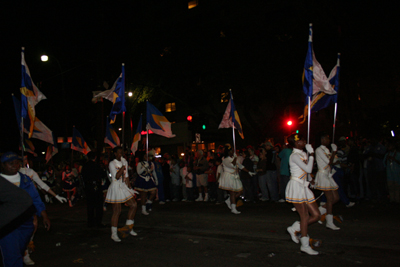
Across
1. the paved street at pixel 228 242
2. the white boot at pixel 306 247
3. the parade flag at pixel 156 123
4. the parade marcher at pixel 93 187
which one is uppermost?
the parade flag at pixel 156 123

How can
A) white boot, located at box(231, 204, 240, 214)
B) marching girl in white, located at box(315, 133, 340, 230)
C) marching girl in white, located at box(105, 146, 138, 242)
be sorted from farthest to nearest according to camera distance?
white boot, located at box(231, 204, 240, 214), marching girl in white, located at box(105, 146, 138, 242), marching girl in white, located at box(315, 133, 340, 230)

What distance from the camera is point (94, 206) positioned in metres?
10.1

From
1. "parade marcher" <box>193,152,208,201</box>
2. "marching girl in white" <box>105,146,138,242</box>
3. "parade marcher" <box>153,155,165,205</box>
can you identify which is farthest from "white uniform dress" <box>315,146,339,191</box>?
"parade marcher" <box>153,155,165,205</box>

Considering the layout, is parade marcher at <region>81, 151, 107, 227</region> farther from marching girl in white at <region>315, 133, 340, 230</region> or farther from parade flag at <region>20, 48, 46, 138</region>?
marching girl in white at <region>315, 133, 340, 230</region>

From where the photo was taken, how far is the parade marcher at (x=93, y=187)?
32.9 ft

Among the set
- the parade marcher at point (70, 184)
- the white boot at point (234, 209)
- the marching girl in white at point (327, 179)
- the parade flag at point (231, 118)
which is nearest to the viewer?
the marching girl in white at point (327, 179)

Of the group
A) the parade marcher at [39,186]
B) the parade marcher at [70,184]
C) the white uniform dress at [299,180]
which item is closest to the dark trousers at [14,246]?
the parade marcher at [39,186]

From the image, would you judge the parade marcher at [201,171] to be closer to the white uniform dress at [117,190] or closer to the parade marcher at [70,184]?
the parade marcher at [70,184]

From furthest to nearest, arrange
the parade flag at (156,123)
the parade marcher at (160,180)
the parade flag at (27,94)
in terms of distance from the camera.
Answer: the parade marcher at (160,180) → the parade flag at (156,123) → the parade flag at (27,94)

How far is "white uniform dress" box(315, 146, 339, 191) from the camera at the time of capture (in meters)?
7.60

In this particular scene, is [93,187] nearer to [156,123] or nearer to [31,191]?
[156,123]

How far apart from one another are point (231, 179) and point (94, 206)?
13.2ft

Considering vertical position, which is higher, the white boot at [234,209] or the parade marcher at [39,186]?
the parade marcher at [39,186]

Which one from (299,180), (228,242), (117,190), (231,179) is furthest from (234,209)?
(299,180)
